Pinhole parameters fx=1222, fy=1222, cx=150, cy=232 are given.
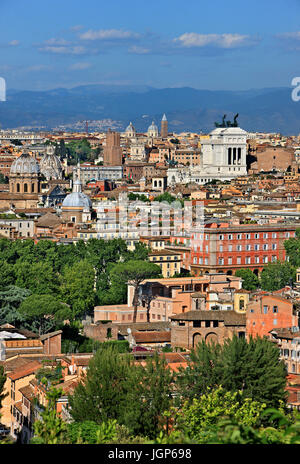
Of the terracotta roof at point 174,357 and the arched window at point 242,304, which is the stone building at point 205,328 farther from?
the terracotta roof at point 174,357

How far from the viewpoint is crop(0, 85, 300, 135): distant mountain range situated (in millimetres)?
127562

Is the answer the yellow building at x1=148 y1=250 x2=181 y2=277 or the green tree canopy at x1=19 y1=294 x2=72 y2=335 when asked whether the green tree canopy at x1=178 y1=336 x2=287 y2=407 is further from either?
the yellow building at x1=148 y1=250 x2=181 y2=277

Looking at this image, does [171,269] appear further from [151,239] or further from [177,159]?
[177,159]

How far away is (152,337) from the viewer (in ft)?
71.0

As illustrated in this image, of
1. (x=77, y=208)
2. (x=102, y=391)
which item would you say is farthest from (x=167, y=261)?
(x=102, y=391)

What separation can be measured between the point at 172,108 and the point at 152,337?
136044 millimetres

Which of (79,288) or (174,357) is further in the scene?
(79,288)

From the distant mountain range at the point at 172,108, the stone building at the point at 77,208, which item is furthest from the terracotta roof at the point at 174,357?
the distant mountain range at the point at 172,108

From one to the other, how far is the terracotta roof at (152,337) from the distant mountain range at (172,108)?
92.4 meters

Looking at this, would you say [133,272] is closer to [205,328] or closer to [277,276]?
[277,276]

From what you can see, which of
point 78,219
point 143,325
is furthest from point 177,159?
point 143,325

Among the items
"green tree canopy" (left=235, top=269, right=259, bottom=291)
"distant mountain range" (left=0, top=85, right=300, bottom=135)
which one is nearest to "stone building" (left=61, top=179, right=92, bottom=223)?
"green tree canopy" (left=235, top=269, right=259, bottom=291)

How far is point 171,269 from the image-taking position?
32.1 metres

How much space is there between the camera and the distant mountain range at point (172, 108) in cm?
12756
